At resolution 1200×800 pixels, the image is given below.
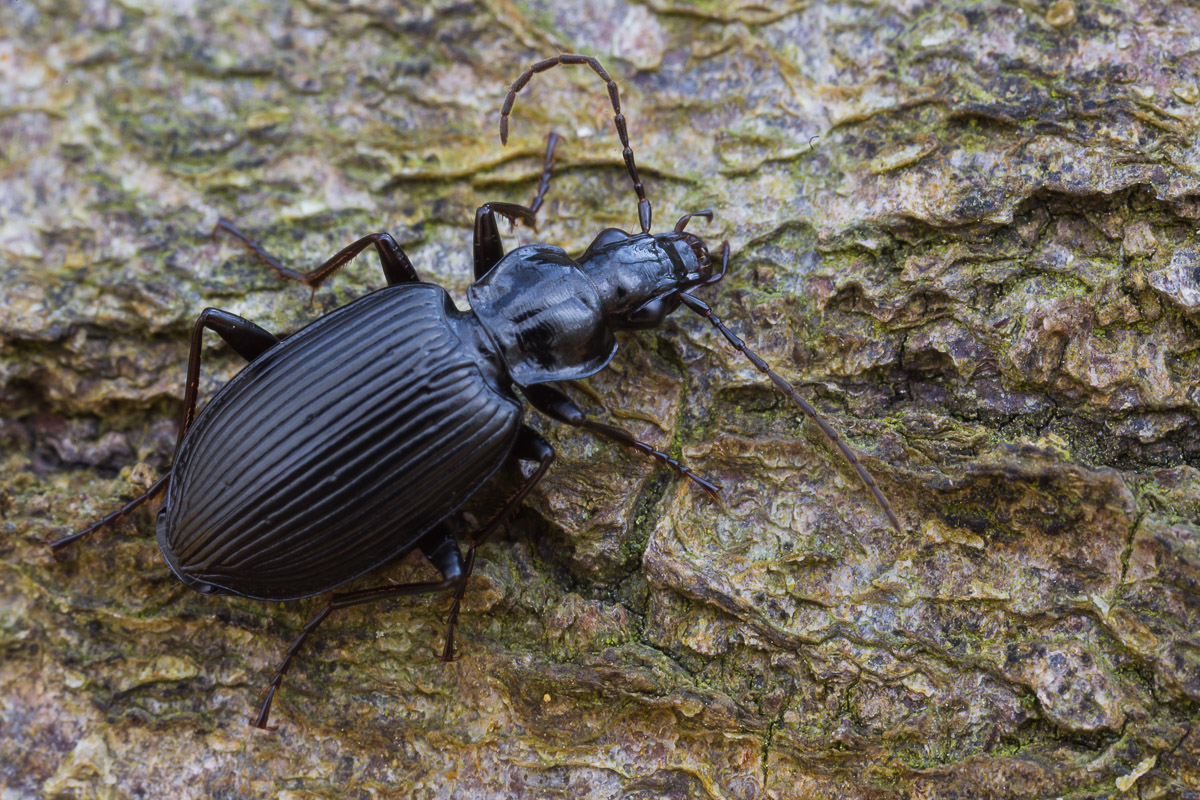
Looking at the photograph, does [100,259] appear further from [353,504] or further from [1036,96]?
[1036,96]

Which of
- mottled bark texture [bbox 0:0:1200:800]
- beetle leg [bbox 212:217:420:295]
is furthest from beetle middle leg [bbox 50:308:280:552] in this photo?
beetle leg [bbox 212:217:420:295]

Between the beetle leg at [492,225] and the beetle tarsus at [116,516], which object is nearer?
the beetle tarsus at [116,516]

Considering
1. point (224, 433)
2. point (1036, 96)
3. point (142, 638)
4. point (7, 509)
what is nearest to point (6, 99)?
point (7, 509)

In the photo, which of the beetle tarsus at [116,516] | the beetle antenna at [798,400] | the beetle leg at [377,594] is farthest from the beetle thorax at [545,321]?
the beetle tarsus at [116,516]

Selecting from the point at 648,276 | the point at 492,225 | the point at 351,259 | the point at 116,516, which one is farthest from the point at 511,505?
the point at 116,516

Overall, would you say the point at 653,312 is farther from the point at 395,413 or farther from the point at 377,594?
the point at 377,594

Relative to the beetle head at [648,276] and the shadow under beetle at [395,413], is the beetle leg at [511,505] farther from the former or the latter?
the beetle head at [648,276]
